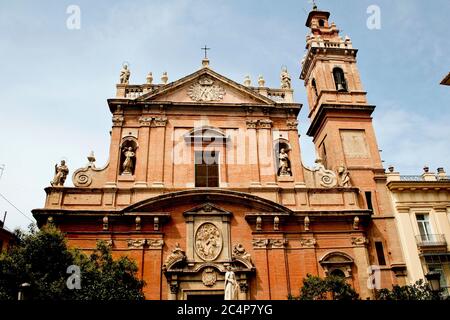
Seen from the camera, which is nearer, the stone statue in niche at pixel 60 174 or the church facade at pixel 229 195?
the church facade at pixel 229 195

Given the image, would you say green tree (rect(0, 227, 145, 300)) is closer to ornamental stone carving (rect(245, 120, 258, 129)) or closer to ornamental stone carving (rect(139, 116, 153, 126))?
ornamental stone carving (rect(139, 116, 153, 126))

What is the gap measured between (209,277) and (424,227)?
10913 mm

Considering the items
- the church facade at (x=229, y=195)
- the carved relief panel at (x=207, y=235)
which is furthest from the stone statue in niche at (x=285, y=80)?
the carved relief panel at (x=207, y=235)

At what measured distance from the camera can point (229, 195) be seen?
61.1ft

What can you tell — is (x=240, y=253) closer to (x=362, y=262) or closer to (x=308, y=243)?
(x=308, y=243)

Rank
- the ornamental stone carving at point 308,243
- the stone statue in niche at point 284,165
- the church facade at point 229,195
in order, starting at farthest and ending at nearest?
the stone statue in niche at point 284,165 → the ornamental stone carving at point 308,243 → the church facade at point 229,195

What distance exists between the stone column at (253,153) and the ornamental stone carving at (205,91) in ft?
7.53

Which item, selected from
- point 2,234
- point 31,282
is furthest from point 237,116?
point 2,234

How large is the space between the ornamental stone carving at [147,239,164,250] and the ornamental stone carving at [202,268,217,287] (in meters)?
2.20

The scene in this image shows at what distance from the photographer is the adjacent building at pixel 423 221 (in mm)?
19016

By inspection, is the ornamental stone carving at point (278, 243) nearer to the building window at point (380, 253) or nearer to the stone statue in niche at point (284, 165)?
the stone statue in niche at point (284, 165)

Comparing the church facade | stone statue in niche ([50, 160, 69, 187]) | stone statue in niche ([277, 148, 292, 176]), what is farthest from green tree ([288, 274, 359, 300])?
stone statue in niche ([50, 160, 69, 187])

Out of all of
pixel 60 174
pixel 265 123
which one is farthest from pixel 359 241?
pixel 60 174
